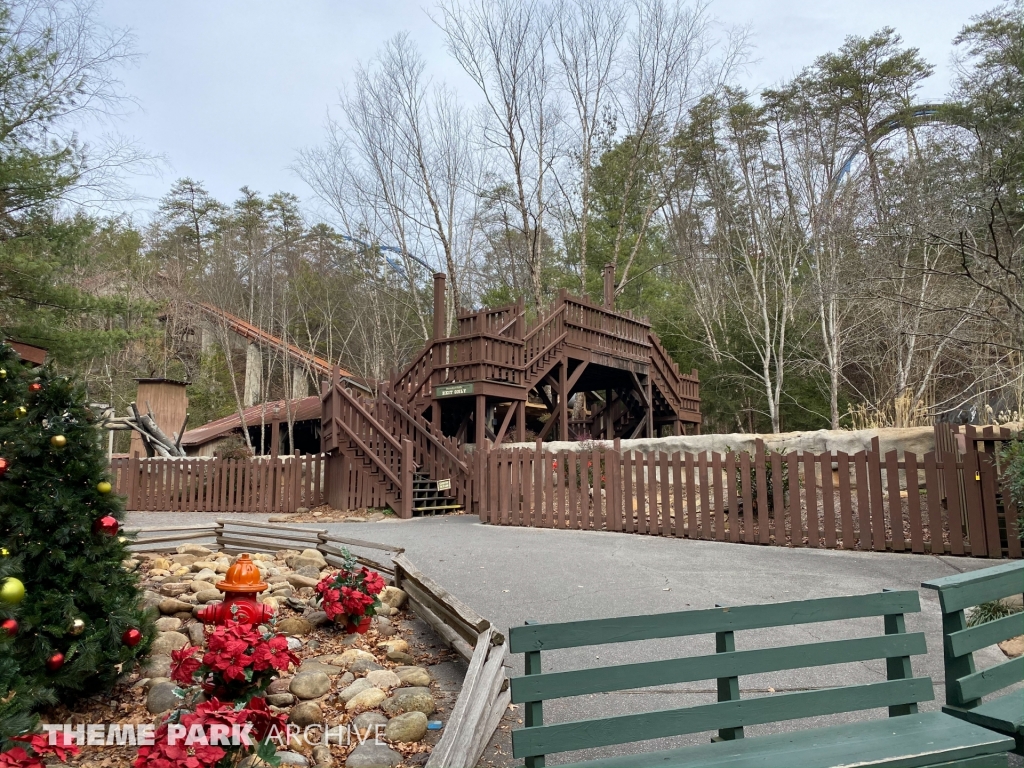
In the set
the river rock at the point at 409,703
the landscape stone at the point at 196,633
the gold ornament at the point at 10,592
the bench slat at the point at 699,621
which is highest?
the gold ornament at the point at 10,592

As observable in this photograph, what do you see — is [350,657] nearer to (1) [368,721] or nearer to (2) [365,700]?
(2) [365,700]

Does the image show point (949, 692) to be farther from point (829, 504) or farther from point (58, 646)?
point (829, 504)

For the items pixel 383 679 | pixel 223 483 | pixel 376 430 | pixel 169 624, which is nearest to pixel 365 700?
pixel 383 679

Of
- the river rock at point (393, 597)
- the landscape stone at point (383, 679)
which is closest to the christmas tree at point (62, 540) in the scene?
the landscape stone at point (383, 679)

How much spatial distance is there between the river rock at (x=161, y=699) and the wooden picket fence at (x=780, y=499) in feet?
23.6

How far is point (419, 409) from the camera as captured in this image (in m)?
15.9

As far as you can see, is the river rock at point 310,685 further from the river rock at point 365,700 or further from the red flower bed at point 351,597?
the red flower bed at point 351,597

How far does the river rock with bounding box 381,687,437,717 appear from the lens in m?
3.81

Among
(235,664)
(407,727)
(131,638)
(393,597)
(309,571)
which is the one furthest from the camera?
(309,571)

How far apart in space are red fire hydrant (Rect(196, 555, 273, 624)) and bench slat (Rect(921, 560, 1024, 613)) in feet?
11.4

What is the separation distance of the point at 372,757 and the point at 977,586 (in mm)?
2999

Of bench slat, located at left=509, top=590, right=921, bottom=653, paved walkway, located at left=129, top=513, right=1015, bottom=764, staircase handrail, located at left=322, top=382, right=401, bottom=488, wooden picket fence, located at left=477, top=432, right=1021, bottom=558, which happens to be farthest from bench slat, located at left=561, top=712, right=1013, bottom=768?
staircase handrail, located at left=322, top=382, right=401, bottom=488

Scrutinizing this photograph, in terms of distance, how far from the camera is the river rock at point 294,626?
507cm

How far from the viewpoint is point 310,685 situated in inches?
159
